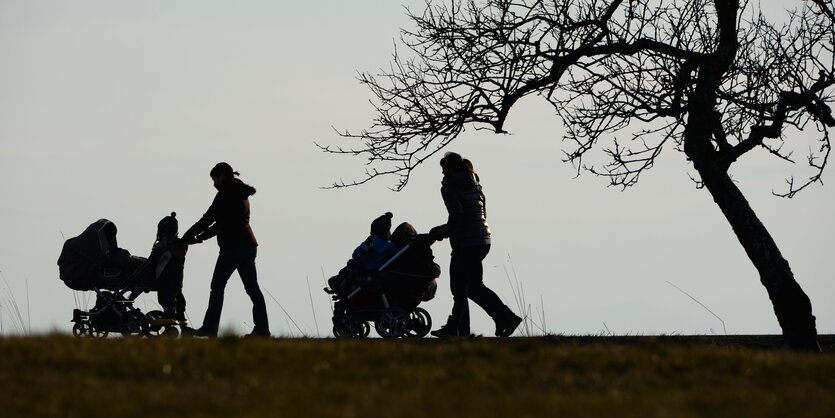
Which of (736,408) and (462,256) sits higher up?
(462,256)

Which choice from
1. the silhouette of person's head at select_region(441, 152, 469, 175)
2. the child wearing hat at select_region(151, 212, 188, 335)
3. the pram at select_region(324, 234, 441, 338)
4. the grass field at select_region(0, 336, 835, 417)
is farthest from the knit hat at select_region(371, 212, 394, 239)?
the grass field at select_region(0, 336, 835, 417)

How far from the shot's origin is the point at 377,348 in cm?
957

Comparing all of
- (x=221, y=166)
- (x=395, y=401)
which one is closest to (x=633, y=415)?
(x=395, y=401)

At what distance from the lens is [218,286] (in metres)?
15.2

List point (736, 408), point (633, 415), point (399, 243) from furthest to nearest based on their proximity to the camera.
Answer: point (399, 243)
point (736, 408)
point (633, 415)

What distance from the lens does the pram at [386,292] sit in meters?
15.8

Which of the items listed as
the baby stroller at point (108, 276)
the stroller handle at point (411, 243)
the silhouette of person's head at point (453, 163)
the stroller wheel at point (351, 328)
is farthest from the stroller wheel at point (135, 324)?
the silhouette of person's head at point (453, 163)

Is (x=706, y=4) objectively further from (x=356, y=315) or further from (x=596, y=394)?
(x=596, y=394)

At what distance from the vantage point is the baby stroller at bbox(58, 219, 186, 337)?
1633 centimetres

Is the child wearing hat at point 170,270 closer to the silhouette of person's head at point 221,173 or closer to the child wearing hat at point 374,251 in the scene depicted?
the silhouette of person's head at point 221,173

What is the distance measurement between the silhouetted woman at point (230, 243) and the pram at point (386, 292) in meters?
1.22

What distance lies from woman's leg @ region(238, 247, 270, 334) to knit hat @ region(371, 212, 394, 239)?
5.35 ft

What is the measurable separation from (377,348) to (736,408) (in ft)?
9.34

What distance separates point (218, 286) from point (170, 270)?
1.25 metres
